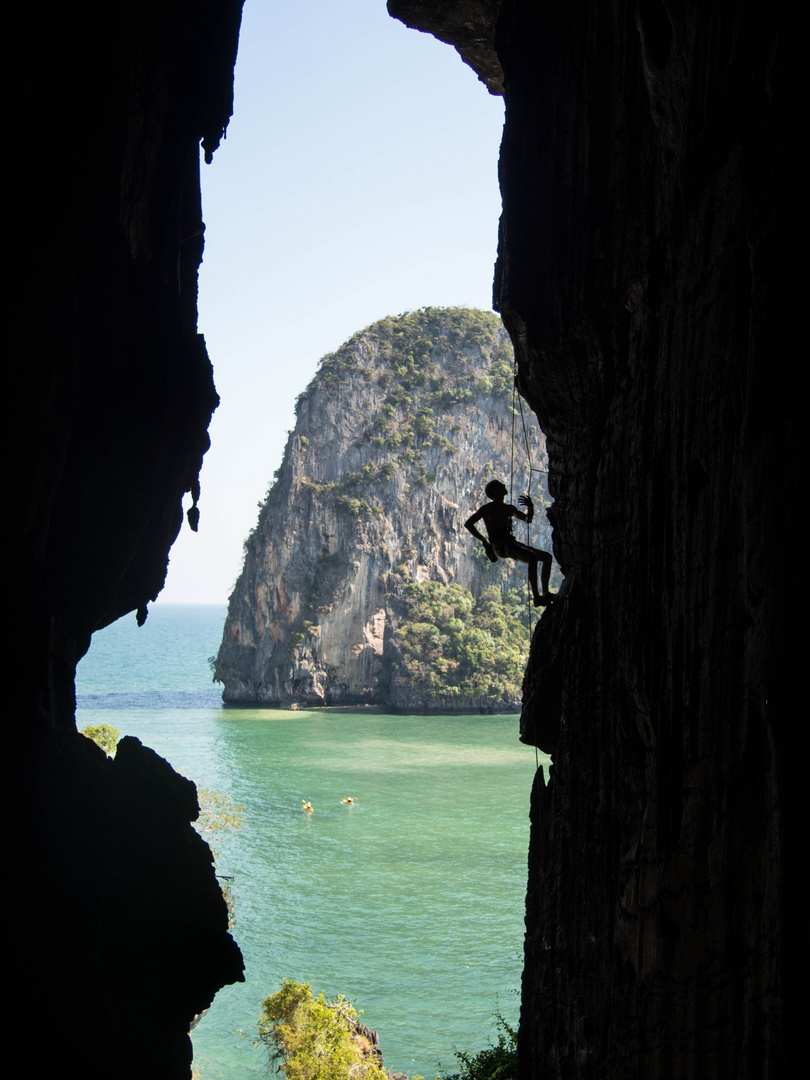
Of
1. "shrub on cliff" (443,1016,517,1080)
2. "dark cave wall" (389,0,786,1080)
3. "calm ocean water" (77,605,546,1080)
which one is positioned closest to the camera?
"dark cave wall" (389,0,786,1080)

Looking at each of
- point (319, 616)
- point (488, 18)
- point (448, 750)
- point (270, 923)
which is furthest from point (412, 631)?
point (488, 18)

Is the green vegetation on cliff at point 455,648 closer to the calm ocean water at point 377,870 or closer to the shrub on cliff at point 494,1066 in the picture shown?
the calm ocean water at point 377,870

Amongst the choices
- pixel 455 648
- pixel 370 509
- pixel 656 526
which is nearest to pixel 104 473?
pixel 656 526

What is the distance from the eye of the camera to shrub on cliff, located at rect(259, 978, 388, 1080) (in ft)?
41.4

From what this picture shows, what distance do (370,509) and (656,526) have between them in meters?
60.4

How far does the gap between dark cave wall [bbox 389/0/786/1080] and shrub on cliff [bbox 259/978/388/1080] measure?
4.97m

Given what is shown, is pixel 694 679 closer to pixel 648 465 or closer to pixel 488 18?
pixel 648 465

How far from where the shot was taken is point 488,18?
12156 mm

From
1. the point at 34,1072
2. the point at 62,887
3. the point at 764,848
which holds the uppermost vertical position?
the point at 764,848

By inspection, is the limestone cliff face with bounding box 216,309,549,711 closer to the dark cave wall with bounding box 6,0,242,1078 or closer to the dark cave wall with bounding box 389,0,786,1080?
the dark cave wall with bounding box 6,0,242,1078

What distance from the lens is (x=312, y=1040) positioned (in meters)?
13.1

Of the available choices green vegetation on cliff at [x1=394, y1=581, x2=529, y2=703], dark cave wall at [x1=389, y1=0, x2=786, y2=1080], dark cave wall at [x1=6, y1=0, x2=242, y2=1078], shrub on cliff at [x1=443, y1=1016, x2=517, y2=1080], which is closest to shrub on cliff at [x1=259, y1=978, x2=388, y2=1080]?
shrub on cliff at [x1=443, y1=1016, x2=517, y2=1080]

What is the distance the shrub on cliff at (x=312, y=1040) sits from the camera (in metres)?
12.6

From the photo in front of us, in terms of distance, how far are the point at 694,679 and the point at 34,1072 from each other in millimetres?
5485
